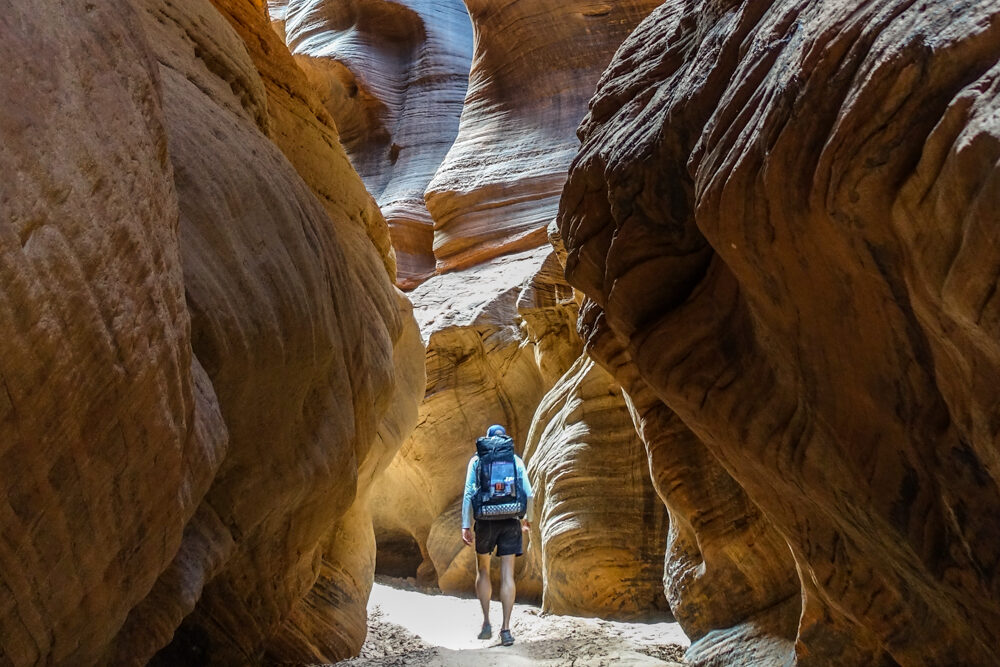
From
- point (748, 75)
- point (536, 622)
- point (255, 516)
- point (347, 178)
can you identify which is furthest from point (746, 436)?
point (536, 622)

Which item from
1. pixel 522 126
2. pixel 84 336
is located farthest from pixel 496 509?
pixel 522 126

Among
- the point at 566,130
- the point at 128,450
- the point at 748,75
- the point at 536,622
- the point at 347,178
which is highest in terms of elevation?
the point at 748,75

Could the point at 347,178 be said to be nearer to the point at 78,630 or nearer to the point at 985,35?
the point at 78,630

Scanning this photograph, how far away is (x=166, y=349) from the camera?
2.87m

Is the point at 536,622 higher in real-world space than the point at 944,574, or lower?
lower

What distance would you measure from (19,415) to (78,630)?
35.9 inches

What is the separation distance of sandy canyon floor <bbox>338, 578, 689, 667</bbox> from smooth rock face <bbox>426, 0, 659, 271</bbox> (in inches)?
228

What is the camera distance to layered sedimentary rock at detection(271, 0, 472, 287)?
2064 cm

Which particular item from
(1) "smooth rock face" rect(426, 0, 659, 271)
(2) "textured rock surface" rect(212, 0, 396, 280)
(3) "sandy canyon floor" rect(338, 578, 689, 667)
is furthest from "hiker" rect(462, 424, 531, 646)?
(1) "smooth rock face" rect(426, 0, 659, 271)

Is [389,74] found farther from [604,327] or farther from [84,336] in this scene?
[84,336]

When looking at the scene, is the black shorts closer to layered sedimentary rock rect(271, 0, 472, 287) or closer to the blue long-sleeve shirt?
the blue long-sleeve shirt

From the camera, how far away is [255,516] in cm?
446

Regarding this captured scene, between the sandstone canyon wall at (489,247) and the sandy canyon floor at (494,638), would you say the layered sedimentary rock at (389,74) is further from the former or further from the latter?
the sandy canyon floor at (494,638)

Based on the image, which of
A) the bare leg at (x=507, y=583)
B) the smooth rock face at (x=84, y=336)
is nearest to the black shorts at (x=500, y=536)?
the bare leg at (x=507, y=583)
